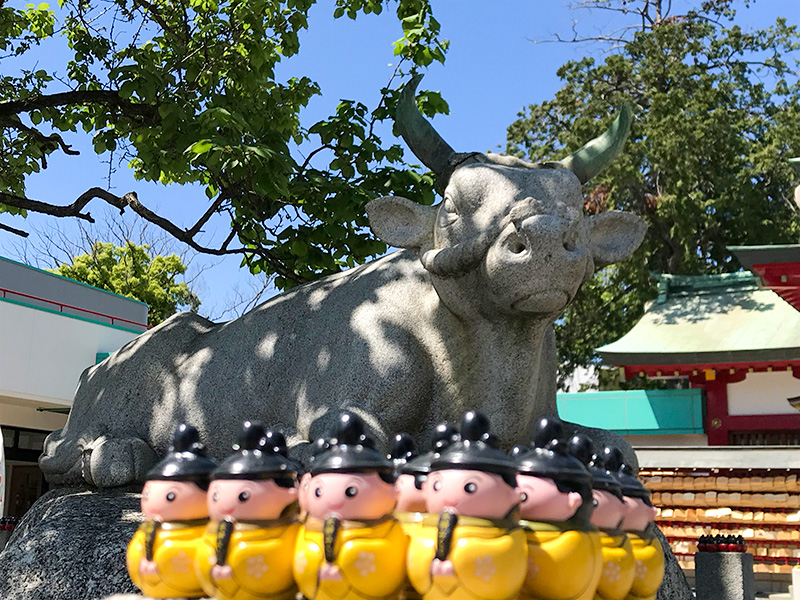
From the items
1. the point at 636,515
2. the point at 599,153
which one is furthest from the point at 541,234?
the point at 636,515

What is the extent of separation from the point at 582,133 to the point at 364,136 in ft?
39.8

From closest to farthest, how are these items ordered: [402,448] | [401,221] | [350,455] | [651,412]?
[350,455] < [402,448] < [401,221] < [651,412]

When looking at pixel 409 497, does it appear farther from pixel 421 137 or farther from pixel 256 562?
pixel 421 137

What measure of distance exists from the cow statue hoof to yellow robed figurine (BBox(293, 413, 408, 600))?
184 cm

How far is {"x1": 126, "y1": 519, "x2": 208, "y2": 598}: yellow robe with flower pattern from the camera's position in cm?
207

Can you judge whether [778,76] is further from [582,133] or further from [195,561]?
[195,561]

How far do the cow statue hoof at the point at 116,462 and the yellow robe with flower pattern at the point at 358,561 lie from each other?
1866 mm

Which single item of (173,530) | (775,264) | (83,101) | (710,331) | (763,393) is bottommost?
(173,530)

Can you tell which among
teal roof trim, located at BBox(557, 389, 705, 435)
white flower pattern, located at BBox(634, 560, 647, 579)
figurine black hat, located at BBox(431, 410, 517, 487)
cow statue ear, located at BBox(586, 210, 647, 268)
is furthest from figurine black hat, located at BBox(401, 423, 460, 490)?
teal roof trim, located at BBox(557, 389, 705, 435)

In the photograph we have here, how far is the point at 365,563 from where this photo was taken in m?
1.79

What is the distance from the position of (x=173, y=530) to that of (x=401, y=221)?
149cm

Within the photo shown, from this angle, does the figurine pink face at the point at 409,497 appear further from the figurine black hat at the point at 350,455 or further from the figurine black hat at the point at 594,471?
the figurine black hat at the point at 594,471

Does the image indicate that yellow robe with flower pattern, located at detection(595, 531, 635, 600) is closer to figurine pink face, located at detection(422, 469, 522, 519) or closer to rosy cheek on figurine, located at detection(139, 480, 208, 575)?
figurine pink face, located at detection(422, 469, 522, 519)

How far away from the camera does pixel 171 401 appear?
3766mm
